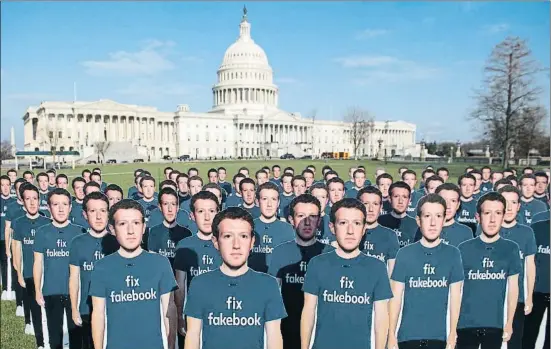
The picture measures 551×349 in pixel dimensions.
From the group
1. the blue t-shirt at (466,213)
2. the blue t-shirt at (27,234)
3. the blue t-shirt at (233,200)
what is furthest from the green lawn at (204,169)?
the blue t-shirt at (466,213)

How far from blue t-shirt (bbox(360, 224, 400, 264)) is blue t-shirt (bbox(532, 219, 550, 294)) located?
2.40 m

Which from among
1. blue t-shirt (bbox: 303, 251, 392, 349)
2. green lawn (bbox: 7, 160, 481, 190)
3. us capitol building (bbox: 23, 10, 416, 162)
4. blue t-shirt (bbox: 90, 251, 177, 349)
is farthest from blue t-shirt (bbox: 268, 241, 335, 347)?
us capitol building (bbox: 23, 10, 416, 162)

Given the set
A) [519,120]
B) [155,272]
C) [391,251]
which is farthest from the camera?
[519,120]

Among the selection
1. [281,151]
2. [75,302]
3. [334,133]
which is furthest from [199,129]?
[75,302]

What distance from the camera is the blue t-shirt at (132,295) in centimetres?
402

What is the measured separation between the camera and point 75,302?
16.9 feet

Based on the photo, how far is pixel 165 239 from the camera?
6035 millimetres

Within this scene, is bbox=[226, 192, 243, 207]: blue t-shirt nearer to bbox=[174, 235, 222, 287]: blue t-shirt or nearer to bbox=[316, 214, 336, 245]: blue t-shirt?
bbox=[316, 214, 336, 245]: blue t-shirt

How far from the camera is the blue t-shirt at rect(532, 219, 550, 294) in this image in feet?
20.2

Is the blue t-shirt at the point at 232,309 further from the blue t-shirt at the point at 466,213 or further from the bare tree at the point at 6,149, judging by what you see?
the bare tree at the point at 6,149

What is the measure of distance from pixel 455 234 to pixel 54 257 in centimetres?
537

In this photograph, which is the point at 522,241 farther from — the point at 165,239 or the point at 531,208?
the point at 165,239

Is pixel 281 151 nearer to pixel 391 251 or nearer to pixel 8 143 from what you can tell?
pixel 8 143

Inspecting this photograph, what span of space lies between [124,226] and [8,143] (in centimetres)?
8880
